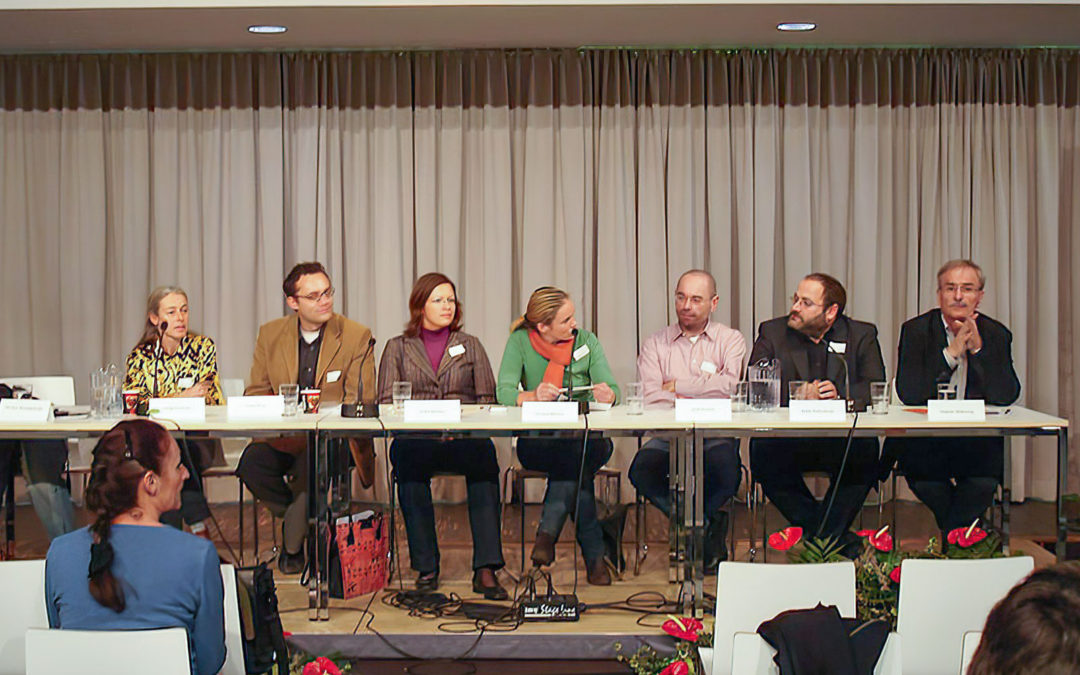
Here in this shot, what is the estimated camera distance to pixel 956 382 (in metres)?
4.63

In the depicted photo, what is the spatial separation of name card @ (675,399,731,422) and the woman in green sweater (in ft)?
1.41

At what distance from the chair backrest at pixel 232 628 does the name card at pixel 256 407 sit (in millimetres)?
1407

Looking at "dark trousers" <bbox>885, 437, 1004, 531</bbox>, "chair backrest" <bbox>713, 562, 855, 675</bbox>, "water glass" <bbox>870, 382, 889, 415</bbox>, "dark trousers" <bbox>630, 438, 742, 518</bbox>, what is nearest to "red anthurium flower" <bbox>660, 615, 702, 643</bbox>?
"chair backrest" <bbox>713, 562, 855, 675</bbox>

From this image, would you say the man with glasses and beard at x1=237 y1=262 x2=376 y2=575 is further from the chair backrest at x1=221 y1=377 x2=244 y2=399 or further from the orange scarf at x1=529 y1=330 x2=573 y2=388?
the orange scarf at x1=529 y1=330 x2=573 y2=388

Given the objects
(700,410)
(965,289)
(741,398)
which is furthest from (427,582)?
(965,289)

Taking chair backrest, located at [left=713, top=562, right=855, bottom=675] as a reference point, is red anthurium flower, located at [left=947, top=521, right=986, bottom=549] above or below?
below

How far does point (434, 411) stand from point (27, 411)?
4.86 ft

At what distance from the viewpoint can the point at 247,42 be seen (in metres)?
5.88

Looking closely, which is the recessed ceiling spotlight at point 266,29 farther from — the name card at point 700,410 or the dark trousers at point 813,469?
the dark trousers at point 813,469

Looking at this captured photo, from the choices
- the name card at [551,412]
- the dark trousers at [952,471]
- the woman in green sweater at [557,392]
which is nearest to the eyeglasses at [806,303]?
the dark trousers at [952,471]

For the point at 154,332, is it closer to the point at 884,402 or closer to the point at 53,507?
the point at 53,507

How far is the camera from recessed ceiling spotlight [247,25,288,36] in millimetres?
5510

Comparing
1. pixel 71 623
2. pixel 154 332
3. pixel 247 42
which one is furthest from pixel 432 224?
pixel 71 623

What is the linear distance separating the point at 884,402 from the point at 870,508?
49 centimetres
